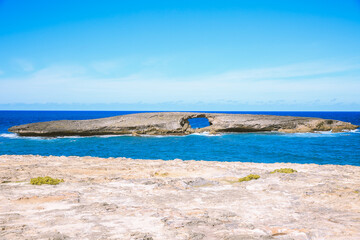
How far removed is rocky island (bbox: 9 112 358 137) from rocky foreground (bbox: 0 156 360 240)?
39.6 meters

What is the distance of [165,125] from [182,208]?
150 ft

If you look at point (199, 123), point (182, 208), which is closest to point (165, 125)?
point (182, 208)

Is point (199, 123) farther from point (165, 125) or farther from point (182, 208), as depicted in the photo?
point (182, 208)

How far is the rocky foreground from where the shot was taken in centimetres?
642

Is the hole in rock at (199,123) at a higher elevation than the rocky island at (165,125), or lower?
lower

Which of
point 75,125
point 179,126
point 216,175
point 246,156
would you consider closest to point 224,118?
point 179,126

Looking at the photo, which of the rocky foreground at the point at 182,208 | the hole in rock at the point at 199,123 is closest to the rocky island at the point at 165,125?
the hole in rock at the point at 199,123

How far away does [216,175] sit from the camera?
14289 millimetres

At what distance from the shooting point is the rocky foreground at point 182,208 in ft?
21.1

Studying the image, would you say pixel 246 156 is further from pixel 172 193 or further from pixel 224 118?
pixel 224 118

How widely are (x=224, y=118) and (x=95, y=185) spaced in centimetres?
4885

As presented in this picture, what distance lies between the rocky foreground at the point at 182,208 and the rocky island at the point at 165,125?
39.6m

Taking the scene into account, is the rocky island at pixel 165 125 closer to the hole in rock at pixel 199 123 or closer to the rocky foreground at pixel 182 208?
the hole in rock at pixel 199 123

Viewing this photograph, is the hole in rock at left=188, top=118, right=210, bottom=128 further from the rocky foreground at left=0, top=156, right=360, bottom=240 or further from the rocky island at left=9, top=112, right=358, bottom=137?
the rocky foreground at left=0, top=156, right=360, bottom=240
